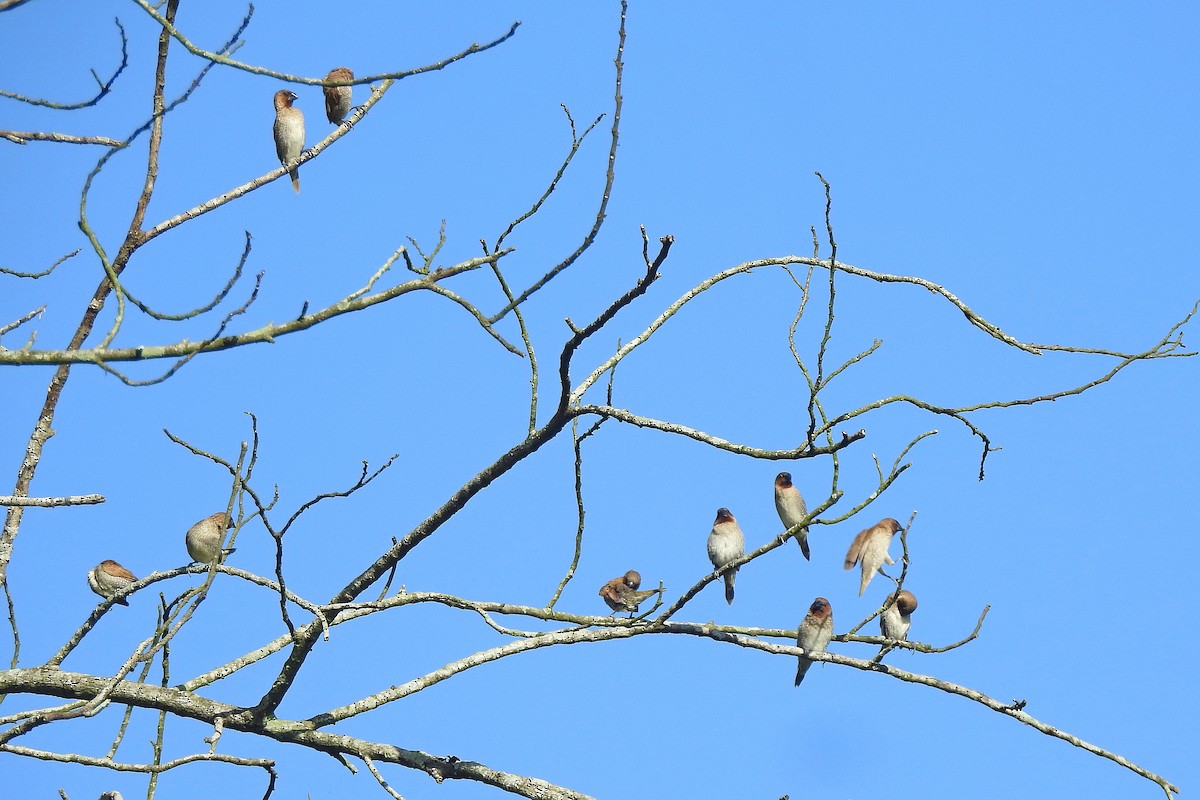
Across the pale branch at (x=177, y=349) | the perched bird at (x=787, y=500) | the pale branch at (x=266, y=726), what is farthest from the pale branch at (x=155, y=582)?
the perched bird at (x=787, y=500)

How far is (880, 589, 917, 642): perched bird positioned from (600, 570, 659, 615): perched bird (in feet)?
7.03

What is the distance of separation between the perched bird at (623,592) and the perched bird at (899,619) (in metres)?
2.14

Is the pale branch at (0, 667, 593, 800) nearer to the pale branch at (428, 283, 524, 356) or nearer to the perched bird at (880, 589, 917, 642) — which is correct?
the pale branch at (428, 283, 524, 356)

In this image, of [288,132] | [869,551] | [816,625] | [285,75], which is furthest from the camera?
[288,132]

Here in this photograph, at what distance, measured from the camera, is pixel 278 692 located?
5156 mm

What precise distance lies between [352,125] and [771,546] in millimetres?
4014

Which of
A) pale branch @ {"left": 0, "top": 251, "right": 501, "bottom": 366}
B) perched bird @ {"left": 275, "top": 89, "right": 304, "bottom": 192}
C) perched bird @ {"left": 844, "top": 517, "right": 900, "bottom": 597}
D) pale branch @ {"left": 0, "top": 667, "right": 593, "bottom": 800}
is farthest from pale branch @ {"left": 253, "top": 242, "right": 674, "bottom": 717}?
perched bird @ {"left": 275, "top": 89, "right": 304, "bottom": 192}

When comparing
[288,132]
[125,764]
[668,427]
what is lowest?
[125,764]

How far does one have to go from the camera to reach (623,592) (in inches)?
424

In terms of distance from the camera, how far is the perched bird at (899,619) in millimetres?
10867

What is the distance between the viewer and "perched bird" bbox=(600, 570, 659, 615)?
1066cm

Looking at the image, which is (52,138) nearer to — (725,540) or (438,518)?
(438,518)

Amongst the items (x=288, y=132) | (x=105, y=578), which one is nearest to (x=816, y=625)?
(x=105, y=578)

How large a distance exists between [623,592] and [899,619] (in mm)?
2442
